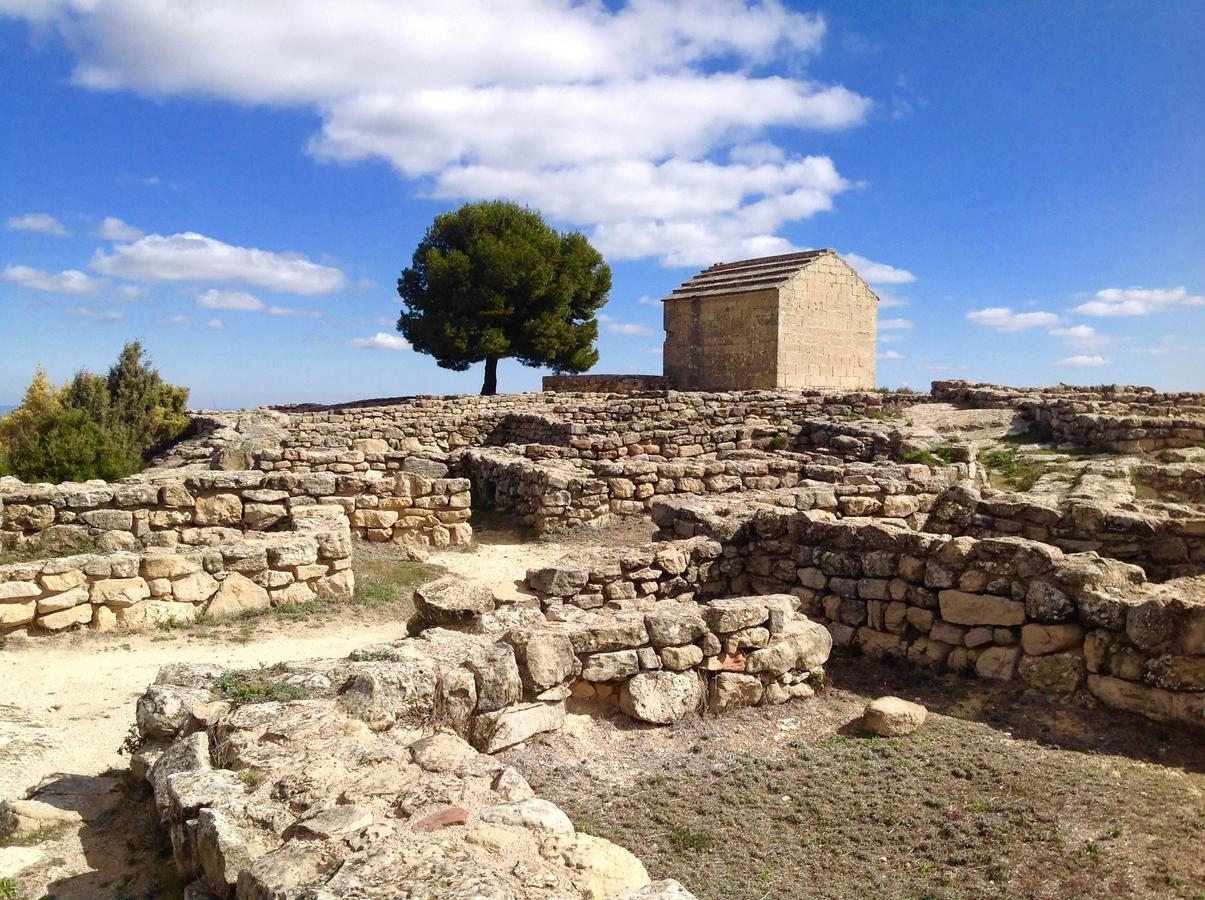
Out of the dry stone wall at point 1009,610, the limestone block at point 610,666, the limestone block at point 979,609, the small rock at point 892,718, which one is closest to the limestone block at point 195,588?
the limestone block at point 610,666

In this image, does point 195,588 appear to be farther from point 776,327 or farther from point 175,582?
point 776,327

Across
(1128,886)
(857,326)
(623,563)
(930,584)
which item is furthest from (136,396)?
(1128,886)

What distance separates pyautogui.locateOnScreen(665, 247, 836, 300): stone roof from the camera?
92.0 ft

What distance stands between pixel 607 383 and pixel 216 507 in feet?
74.2

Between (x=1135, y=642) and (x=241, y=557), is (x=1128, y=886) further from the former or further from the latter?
(x=241, y=557)

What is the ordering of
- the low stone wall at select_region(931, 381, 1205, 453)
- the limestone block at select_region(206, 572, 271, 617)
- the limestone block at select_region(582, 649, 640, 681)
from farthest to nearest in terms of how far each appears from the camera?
the low stone wall at select_region(931, 381, 1205, 453), the limestone block at select_region(206, 572, 271, 617), the limestone block at select_region(582, 649, 640, 681)

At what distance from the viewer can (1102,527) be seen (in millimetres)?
7660

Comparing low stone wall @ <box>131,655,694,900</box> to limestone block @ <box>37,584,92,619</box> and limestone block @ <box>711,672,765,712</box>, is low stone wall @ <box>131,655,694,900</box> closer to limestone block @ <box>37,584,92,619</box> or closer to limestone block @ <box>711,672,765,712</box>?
limestone block @ <box>711,672,765,712</box>

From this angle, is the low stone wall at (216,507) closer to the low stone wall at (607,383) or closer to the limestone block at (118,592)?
the limestone block at (118,592)

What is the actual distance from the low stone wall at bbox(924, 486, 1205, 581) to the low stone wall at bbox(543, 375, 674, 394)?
21881mm

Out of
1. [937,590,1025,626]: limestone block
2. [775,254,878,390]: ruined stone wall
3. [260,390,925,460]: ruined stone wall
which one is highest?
[775,254,878,390]: ruined stone wall

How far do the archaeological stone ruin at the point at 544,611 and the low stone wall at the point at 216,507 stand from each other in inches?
1.2

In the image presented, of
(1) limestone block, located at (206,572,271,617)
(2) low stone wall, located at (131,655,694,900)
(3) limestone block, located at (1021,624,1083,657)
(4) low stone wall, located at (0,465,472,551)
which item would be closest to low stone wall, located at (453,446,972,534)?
(4) low stone wall, located at (0,465,472,551)

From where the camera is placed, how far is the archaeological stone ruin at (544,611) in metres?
3.42
